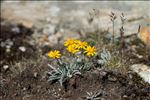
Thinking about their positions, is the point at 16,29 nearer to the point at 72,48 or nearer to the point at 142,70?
the point at 72,48

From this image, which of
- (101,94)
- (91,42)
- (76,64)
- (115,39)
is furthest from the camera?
(115,39)

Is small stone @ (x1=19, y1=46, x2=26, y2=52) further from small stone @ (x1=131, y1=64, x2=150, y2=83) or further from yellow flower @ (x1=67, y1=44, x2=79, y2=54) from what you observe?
small stone @ (x1=131, y1=64, x2=150, y2=83)

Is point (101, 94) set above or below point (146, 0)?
below

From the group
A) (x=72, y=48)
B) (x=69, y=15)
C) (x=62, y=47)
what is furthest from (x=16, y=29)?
(x=72, y=48)

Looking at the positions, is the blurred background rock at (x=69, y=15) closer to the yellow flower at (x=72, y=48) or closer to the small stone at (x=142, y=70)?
the small stone at (x=142, y=70)

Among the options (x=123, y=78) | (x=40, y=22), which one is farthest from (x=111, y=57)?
(x=40, y=22)

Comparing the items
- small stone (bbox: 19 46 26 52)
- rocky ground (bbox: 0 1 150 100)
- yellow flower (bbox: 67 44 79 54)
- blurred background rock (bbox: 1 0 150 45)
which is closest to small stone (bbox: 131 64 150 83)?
rocky ground (bbox: 0 1 150 100)

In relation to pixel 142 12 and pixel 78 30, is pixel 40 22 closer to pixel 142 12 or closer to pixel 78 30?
pixel 78 30

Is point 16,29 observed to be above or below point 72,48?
below
